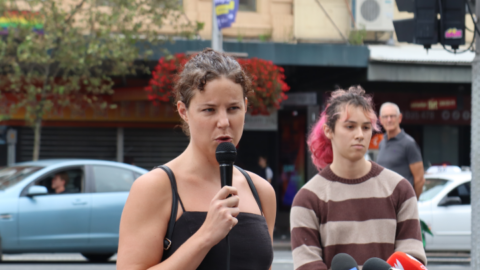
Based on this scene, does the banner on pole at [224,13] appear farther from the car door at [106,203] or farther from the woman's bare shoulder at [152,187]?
the woman's bare shoulder at [152,187]

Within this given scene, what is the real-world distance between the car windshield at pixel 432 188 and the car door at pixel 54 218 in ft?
19.4

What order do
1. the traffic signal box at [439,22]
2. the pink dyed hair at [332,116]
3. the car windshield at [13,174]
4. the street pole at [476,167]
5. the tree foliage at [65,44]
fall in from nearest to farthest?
the pink dyed hair at [332,116]
the street pole at [476,167]
the traffic signal box at [439,22]
the car windshield at [13,174]
the tree foliage at [65,44]

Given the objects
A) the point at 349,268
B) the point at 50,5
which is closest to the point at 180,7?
the point at 50,5

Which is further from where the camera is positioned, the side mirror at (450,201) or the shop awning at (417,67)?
the shop awning at (417,67)

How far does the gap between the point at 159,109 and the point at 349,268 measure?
48.8ft

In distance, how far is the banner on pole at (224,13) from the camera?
1236 cm

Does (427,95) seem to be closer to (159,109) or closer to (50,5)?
(159,109)

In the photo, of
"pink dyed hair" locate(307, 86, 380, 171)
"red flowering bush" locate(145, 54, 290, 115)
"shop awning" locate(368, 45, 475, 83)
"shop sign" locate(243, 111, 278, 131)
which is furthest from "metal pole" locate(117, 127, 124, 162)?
"pink dyed hair" locate(307, 86, 380, 171)

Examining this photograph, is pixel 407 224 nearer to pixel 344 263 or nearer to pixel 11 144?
pixel 344 263

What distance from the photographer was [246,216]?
7.22 ft

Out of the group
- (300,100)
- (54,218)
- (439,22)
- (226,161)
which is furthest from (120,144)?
(226,161)

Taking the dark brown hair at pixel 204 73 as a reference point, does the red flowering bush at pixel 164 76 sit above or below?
above

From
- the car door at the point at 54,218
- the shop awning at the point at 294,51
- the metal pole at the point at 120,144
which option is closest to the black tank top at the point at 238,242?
the car door at the point at 54,218

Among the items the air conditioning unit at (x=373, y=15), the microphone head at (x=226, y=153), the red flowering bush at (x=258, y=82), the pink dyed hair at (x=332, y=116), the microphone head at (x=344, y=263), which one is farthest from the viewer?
the air conditioning unit at (x=373, y=15)
